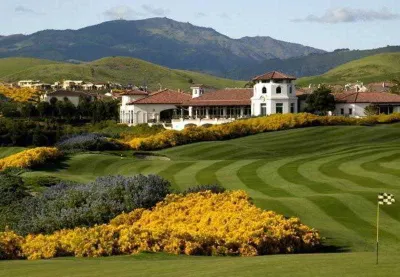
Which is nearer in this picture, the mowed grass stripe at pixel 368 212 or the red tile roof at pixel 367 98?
the mowed grass stripe at pixel 368 212

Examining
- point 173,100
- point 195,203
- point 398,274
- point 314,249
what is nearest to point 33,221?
point 195,203

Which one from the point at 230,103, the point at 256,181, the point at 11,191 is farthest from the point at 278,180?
the point at 230,103

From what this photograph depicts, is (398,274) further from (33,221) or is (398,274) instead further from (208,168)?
(208,168)

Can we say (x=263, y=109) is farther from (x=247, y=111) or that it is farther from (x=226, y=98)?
(x=226, y=98)

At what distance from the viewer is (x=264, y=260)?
1845cm

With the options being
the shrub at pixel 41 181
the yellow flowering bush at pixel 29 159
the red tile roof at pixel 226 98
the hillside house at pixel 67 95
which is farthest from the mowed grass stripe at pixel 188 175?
the hillside house at pixel 67 95

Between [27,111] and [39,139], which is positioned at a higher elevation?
[27,111]

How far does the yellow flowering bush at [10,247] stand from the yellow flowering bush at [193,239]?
8 centimetres

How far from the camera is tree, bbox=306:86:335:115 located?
94.1 m

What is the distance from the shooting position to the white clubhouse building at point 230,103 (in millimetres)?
95188

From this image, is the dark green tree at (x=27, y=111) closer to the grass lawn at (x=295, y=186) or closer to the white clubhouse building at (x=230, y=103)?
the white clubhouse building at (x=230, y=103)

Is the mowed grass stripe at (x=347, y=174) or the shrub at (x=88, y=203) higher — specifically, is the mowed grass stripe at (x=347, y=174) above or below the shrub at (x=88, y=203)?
below

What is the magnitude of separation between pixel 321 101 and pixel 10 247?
7470cm

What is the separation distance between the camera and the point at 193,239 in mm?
22297
